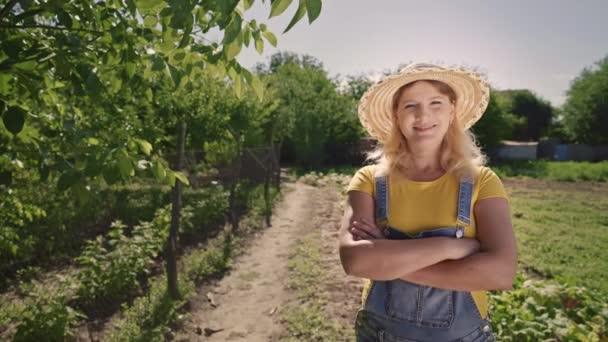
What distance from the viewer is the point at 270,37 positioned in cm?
191

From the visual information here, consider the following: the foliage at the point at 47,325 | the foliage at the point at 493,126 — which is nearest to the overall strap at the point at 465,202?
the foliage at the point at 47,325

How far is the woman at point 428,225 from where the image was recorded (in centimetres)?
167

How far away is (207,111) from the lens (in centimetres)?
1079

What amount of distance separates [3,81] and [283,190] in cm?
1389

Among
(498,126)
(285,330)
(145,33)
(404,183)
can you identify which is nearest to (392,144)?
(404,183)

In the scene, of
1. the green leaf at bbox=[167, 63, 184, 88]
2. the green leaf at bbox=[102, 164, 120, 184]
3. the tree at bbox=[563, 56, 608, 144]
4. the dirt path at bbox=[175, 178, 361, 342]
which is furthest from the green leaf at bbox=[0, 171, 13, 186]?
the tree at bbox=[563, 56, 608, 144]

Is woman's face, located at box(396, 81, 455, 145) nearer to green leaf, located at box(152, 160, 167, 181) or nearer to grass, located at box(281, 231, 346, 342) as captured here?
green leaf, located at box(152, 160, 167, 181)

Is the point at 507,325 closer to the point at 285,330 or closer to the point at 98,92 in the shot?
the point at 285,330

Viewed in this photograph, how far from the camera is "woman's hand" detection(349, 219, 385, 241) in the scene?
1.80m

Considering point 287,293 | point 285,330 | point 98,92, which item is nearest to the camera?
point 98,92

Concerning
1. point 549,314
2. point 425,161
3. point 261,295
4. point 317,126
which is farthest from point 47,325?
point 317,126

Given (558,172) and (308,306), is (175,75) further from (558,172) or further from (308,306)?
(558,172)

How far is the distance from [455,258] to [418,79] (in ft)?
2.48

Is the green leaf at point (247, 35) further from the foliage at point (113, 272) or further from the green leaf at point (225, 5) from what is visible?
the foliage at point (113, 272)
